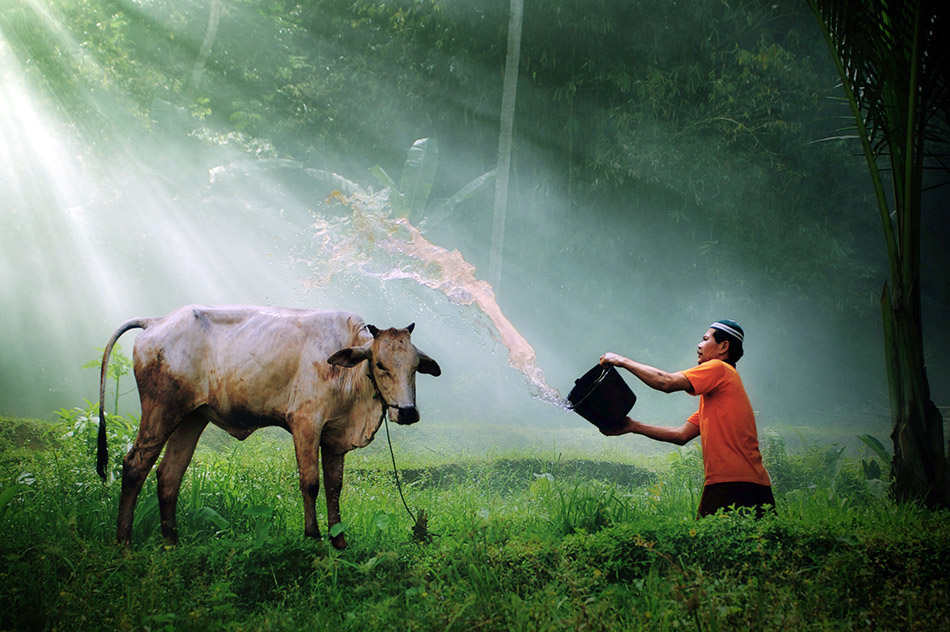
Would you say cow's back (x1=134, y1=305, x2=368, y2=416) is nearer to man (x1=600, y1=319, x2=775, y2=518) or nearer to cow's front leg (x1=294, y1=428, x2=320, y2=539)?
cow's front leg (x1=294, y1=428, x2=320, y2=539)

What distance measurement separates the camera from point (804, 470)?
6.66 m

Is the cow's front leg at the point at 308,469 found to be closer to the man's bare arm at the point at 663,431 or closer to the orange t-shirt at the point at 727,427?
the man's bare arm at the point at 663,431

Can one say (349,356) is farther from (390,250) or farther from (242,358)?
(390,250)

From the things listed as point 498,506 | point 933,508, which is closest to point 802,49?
point 933,508

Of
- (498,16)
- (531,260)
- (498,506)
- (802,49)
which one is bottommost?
(498,506)

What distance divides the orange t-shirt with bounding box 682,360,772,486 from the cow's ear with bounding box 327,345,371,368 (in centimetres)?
181

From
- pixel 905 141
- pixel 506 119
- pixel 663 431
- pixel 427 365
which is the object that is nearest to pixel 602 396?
pixel 663 431

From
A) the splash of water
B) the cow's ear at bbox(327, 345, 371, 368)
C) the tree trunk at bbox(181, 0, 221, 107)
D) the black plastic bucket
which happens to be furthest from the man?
the tree trunk at bbox(181, 0, 221, 107)

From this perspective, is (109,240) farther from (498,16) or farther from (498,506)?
(498,506)

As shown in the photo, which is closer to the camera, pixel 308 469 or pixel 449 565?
pixel 449 565

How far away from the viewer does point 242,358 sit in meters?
3.28

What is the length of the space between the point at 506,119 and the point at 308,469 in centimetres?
897

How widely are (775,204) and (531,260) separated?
5.06 metres

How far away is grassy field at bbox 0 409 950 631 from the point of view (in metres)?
2.34
